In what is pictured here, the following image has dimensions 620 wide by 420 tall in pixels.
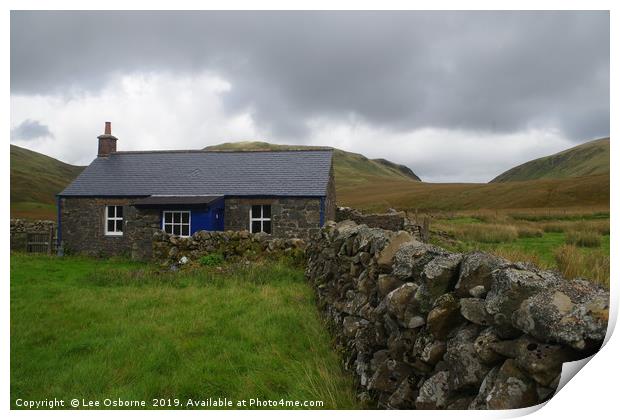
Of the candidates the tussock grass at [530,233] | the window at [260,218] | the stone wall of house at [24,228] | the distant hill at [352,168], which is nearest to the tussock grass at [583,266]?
the tussock grass at [530,233]

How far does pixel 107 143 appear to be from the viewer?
20.7 m

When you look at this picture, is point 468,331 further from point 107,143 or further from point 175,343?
point 107,143

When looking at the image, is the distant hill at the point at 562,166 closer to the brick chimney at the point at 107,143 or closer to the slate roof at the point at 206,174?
the slate roof at the point at 206,174

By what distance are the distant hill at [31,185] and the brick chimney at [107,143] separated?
9.97ft

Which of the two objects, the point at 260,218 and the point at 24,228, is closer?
the point at 260,218

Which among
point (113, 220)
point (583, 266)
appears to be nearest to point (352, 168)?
point (113, 220)

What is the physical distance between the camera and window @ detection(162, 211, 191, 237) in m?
15.9

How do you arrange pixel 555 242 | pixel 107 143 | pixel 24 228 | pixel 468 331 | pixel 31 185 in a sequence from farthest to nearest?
pixel 31 185
pixel 24 228
pixel 107 143
pixel 555 242
pixel 468 331

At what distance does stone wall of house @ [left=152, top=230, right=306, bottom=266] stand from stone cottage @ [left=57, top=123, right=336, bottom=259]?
10.3 ft

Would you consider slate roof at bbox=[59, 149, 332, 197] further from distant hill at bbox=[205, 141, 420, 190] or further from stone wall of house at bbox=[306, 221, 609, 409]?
distant hill at bbox=[205, 141, 420, 190]

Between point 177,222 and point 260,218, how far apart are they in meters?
3.28

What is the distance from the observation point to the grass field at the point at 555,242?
4.92m

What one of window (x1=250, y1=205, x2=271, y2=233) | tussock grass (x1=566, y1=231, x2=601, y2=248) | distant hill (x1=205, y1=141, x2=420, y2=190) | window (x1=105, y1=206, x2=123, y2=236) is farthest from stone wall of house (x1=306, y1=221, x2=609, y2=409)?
distant hill (x1=205, y1=141, x2=420, y2=190)

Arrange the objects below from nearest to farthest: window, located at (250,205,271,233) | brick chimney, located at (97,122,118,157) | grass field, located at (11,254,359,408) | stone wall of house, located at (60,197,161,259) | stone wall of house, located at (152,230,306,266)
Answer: grass field, located at (11,254,359,408) < stone wall of house, located at (152,230,306,266) < window, located at (250,205,271,233) < stone wall of house, located at (60,197,161,259) < brick chimney, located at (97,122,118,157)
